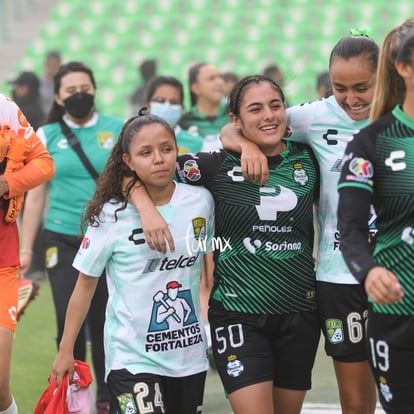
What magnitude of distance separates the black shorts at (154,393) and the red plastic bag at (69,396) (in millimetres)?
216

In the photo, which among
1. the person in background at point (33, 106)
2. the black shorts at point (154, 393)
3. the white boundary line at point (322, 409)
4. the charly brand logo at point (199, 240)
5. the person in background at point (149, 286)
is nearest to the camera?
the black shorts at point (154, 393)

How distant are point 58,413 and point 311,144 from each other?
171 cm

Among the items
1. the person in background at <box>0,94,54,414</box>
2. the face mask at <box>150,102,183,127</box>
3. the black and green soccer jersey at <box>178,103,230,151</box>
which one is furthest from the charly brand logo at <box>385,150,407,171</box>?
Answer: the black and green soccer jersey at <box>178,103,230,151</box>

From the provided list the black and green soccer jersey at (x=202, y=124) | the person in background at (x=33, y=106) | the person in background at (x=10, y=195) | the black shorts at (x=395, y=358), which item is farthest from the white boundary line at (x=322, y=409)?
the person in background at (x=33, y=106)

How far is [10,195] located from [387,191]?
2.13 m

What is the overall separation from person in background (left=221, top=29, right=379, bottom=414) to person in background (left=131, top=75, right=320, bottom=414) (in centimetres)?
7

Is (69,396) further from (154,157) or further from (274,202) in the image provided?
(274,202)

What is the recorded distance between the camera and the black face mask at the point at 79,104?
271 inches

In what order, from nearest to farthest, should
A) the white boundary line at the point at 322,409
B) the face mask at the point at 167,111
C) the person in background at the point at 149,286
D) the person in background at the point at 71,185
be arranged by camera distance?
the person in background at the point at 149,286 → the white boundary line at the point at 322,409 → the person in background at the point at 71,185 → the face mask at the point at 167,111

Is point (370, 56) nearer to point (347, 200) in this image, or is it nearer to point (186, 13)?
point (347, 200)

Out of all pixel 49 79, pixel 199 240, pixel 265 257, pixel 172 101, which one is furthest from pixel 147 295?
pixel 49 79

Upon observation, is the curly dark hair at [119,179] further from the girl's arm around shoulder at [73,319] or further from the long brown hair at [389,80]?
the long brown hair at [389,80]

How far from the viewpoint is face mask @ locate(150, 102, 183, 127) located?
26.8 feet

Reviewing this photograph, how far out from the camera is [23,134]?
16.9ft
